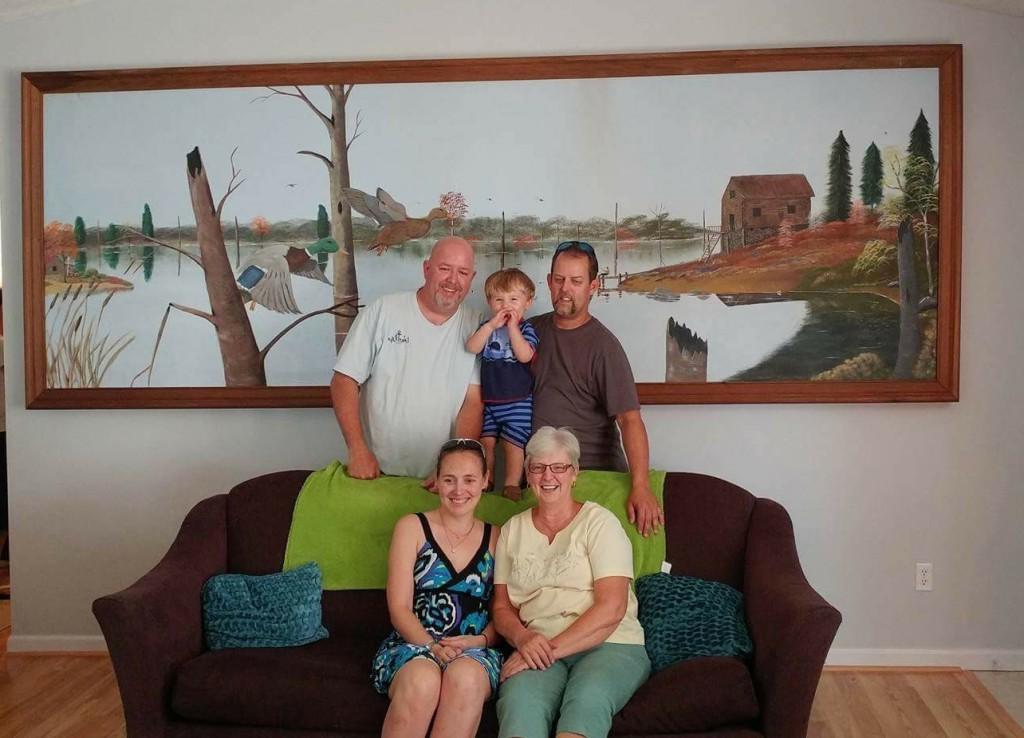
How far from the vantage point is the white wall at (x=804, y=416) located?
12.1ft

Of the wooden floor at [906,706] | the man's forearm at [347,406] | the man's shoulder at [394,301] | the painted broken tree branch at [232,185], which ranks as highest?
the painted broken tree branch at [232,185]

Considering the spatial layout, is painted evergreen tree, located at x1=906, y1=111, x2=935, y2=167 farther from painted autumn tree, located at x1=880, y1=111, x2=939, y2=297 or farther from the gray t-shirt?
the gray t-shirt

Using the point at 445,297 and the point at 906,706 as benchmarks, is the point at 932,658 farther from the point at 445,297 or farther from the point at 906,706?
the point at 445,297

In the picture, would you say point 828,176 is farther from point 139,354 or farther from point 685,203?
point 139,354

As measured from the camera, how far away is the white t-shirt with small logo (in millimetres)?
3357

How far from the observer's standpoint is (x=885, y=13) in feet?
12.0

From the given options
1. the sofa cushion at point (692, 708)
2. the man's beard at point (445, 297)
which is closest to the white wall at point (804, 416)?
the man's beard at point (445, 297)

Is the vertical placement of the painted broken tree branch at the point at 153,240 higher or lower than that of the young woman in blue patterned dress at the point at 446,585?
higher

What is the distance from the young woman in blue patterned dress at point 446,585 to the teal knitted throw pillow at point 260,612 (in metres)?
0.30

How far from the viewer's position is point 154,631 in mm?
2764

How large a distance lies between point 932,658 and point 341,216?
2821 millimetres

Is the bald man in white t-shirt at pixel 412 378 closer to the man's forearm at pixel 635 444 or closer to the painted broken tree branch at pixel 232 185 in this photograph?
the man's forearm at pixel 635 444

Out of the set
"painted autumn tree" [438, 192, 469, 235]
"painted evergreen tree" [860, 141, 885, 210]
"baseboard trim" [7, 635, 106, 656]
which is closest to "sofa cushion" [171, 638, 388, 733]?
"baseboard trim" [7, 635, 106, 656]

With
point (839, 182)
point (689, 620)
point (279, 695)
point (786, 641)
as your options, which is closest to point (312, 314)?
point (279, 695)
